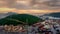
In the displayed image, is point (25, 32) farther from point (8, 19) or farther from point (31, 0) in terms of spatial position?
point (31, 0)

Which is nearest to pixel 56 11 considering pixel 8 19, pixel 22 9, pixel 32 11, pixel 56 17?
pixel 56 17

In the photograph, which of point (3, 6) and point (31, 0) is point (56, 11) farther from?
point (3, 6)

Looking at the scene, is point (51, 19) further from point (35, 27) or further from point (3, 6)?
point (3, 6)

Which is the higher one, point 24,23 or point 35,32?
point 24,23

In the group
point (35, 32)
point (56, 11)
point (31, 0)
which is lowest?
point (35, 32)

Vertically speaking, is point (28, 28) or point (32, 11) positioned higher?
point (32, 11)

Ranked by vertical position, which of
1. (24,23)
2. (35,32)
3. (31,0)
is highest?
(31,0)

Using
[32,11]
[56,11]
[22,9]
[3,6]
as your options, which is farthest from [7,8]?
[56,11]

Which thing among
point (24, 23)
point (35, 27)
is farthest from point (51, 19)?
point (24, 23)
